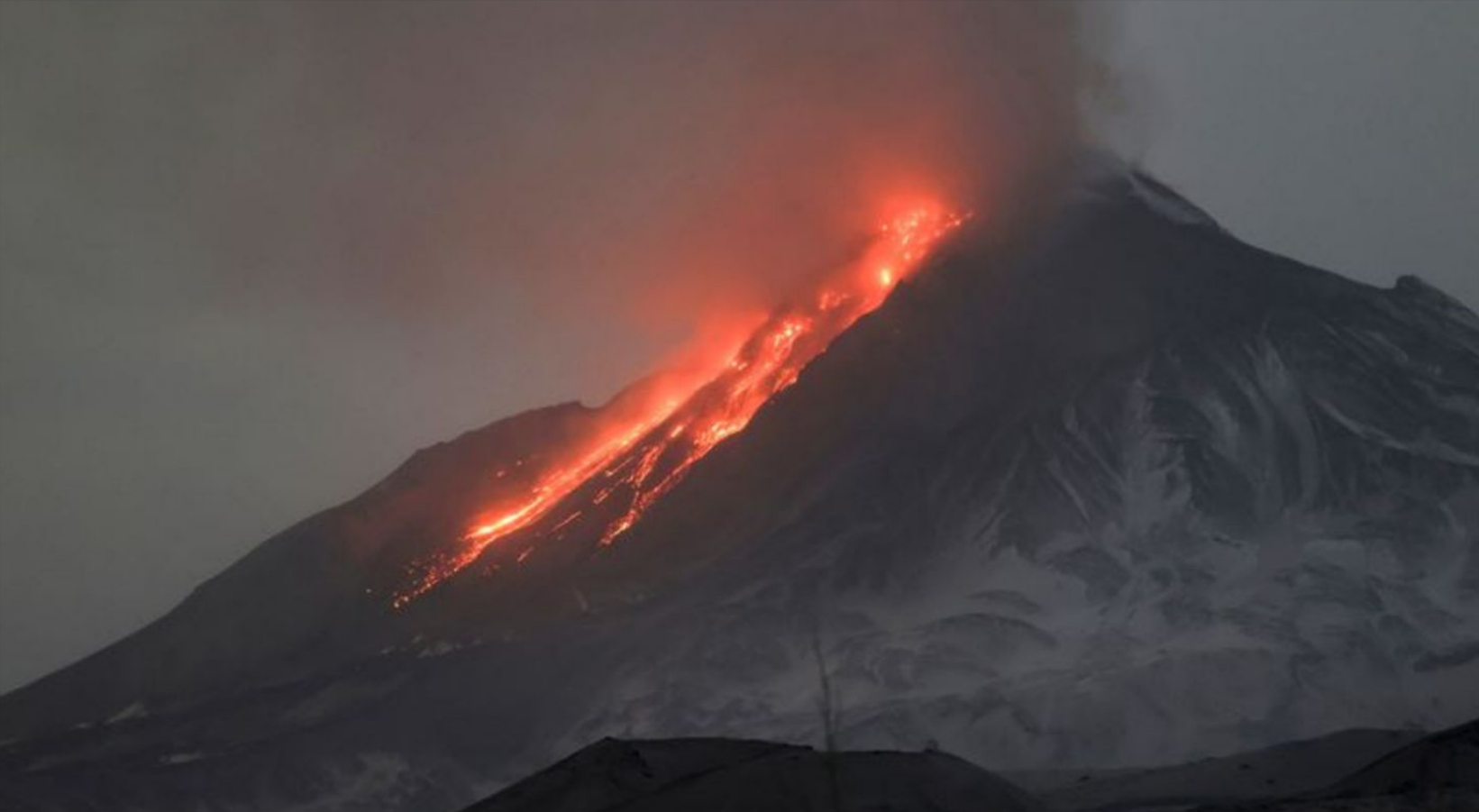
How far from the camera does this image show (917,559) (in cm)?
9369

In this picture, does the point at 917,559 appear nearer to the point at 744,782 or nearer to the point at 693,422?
the point at 693,422

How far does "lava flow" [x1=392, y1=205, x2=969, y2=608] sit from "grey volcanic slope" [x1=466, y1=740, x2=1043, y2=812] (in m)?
50.9

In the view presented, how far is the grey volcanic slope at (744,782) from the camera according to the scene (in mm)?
44625

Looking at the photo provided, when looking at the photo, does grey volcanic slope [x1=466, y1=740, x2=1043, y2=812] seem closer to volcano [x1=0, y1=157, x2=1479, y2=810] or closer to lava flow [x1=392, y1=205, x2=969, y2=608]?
volcano [x1=0, y1=157, x2=1479, y2=810]

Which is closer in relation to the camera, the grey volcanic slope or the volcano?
the grey volcanic slope

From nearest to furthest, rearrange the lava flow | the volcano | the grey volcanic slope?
the grey volcanic slope → the volcano → the lava flow

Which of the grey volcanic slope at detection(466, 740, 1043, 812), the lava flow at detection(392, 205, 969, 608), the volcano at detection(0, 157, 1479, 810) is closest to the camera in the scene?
the grey volcanic slope at detection(466, 740, 1043, 812)

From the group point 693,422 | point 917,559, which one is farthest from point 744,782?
point 693,422

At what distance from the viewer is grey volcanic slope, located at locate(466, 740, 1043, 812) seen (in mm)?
44625

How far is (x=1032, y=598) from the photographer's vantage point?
290 ft

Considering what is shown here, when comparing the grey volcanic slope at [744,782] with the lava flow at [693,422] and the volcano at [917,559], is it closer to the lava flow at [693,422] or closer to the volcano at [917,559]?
the volcano at [917,559]

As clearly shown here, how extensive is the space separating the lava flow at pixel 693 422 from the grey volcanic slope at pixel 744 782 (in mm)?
50869

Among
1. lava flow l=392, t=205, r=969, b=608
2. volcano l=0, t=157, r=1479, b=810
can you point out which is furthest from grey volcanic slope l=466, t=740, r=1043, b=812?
lava flow l=392, t=205, r=969, b=608

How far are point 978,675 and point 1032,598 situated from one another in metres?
4.86
